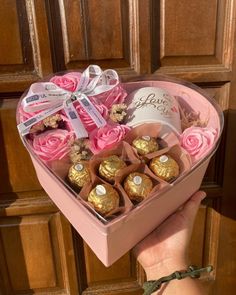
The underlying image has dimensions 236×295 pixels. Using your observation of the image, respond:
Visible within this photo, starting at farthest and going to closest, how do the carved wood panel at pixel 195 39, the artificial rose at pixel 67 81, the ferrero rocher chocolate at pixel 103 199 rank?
the carved wood panel at pixel 195 39 < the artificial rose at pixel 67 81 < the ferrero rocher chocolate at pixel 103 199

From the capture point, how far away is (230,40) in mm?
643

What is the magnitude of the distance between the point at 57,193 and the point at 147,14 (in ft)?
1.19

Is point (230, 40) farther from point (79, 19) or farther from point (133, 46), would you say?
point (79, 19)

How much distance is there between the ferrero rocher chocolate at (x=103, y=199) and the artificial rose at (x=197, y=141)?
0.13m

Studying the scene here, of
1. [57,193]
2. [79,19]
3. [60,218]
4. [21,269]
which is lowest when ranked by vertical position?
[21,269]

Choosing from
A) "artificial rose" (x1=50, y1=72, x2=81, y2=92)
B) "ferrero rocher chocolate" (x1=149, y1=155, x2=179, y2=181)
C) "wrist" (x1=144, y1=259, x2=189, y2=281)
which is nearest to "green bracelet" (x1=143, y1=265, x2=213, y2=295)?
"wrist" (x1=144, y1=259, x2=189, y2=281)

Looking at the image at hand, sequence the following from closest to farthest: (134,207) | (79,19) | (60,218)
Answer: (134,207) → (79,19) → (60,218)

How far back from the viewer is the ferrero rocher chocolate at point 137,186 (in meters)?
0.43

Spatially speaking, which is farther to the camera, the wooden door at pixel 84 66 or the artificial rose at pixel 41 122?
the wooden door at pixel 84 66

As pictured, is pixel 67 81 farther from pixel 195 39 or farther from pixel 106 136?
pixel 195 39

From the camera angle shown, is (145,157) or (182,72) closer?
(145,157)

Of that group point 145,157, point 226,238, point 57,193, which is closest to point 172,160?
point 145,157

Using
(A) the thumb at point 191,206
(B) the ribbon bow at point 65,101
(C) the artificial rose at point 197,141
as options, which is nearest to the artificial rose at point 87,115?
(B) the ribbon bow at point 65,101

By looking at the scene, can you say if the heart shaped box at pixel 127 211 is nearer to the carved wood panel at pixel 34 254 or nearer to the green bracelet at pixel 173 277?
the green bracelet at pixel 173 277
